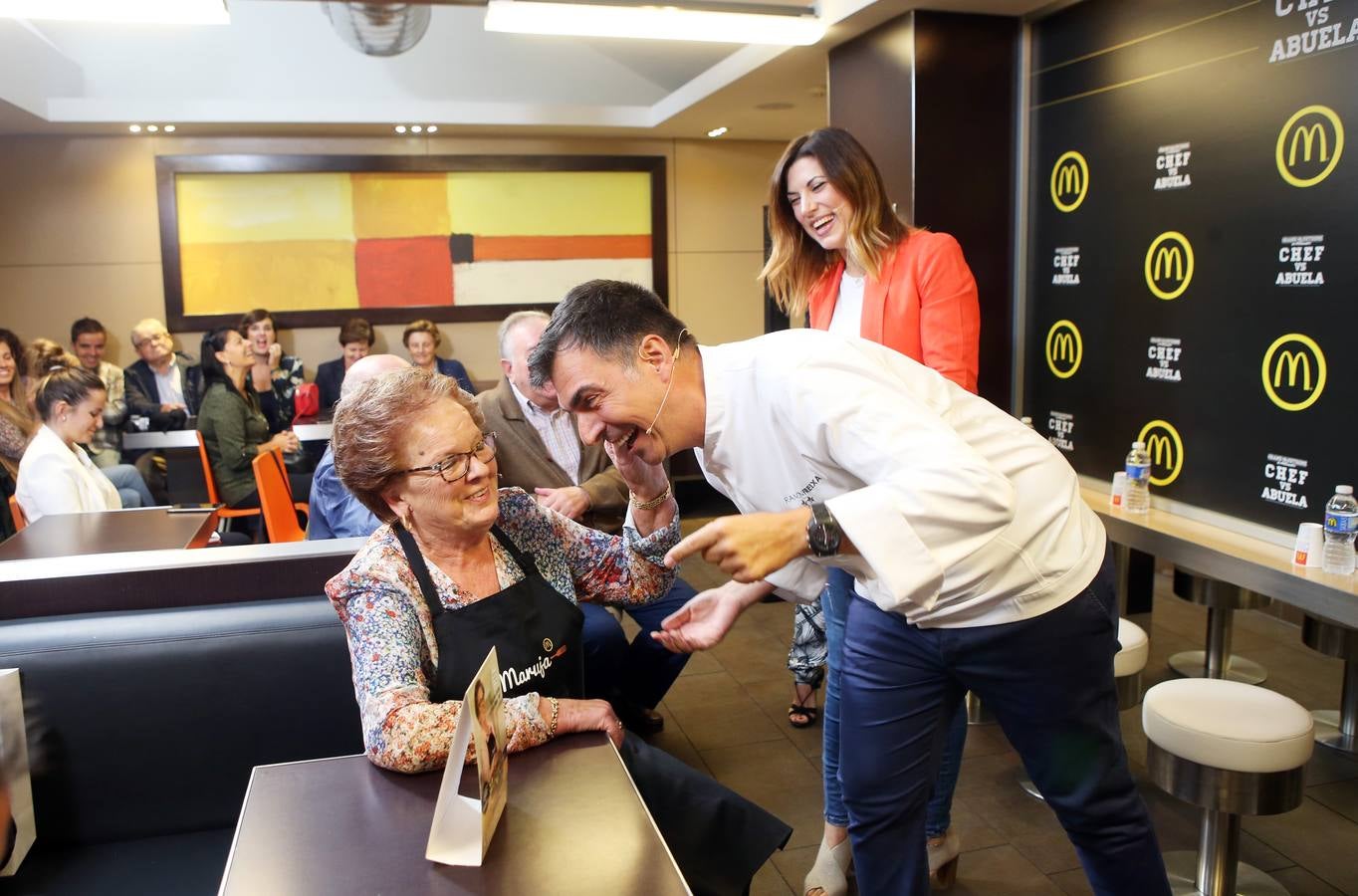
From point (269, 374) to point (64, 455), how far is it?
130 inches

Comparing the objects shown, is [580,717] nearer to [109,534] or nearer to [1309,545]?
[1309,545]

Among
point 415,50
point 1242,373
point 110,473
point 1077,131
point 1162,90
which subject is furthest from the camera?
point 415,50

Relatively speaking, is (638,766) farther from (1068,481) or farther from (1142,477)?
(1142,477)

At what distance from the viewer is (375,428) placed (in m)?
1.72

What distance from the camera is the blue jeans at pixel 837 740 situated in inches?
86.0

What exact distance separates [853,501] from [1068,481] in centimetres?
51

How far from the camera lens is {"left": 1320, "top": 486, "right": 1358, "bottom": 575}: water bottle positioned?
2418 millimetres

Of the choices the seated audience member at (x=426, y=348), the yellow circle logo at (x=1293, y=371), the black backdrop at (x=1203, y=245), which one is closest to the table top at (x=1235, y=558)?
the black backdrop at (x=1203, y=245)

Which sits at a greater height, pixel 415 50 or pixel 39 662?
pixel 415 50

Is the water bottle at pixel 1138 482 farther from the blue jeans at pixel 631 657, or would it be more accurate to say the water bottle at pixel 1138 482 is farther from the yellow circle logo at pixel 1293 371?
the blue jeans at pixel 631 657

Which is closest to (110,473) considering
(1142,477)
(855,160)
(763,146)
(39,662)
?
(39,662)

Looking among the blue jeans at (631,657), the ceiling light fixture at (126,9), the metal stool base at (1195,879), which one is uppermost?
the ceiling light fixture at (126,9)

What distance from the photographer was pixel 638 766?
69.2 inches

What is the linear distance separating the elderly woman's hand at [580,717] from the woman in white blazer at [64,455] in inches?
109
